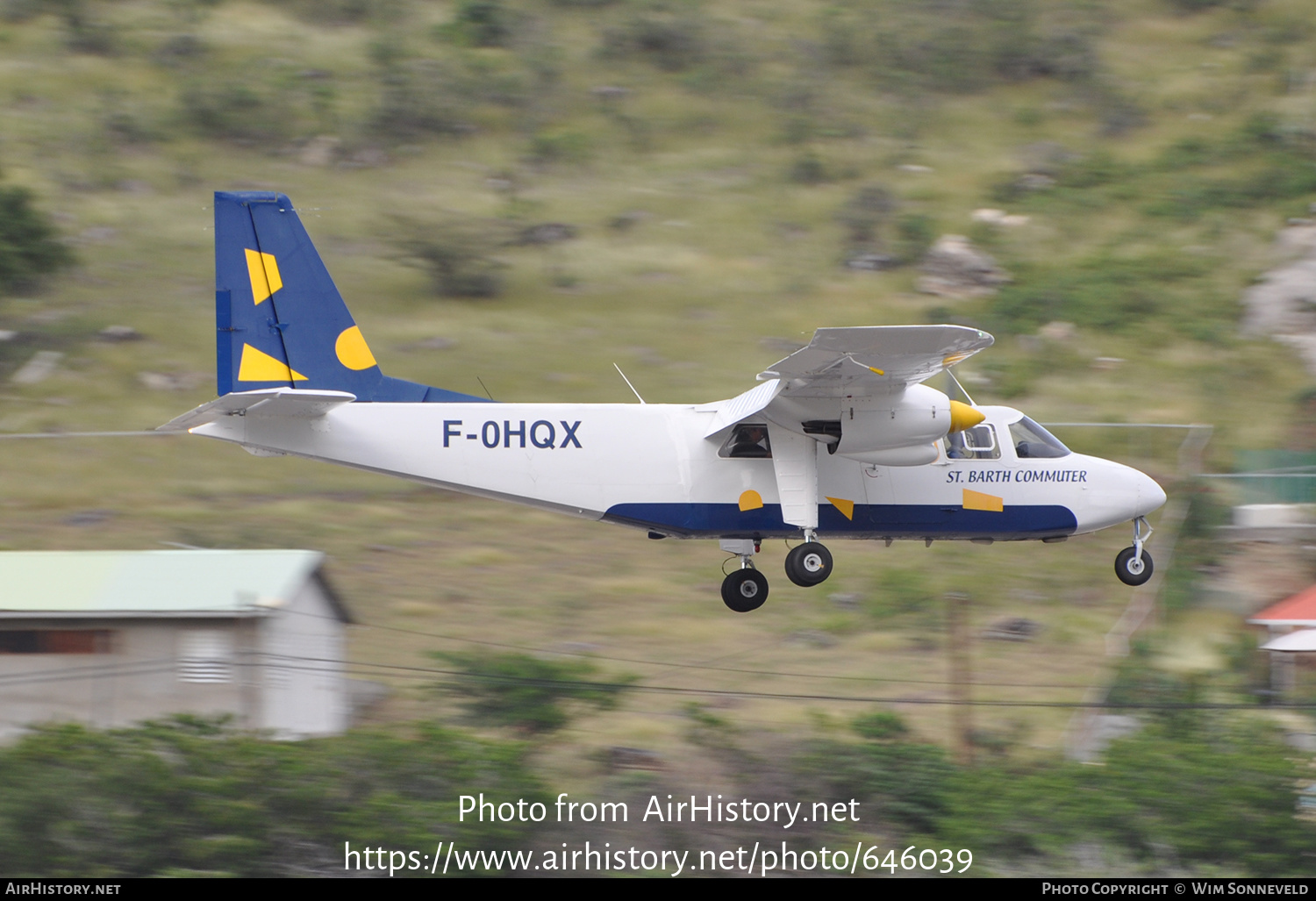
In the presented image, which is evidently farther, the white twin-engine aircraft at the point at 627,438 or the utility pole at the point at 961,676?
the utility pole at the point at 961,676

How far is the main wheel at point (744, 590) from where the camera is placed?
19.2 meters

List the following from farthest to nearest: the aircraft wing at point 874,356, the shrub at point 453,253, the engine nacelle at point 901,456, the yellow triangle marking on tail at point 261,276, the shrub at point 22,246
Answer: the shrub at point 453,253, the shrub at point 22,246, the yellow triangle marking on tail at point 261,276, the engine nacelle at point 901,456, the aircraft wing at point 874,356

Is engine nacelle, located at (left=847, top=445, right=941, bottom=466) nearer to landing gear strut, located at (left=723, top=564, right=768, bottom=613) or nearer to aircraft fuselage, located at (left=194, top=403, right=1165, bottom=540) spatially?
aircraft fuselage, located at (left=194, top=403, right=1165, bottom=540)

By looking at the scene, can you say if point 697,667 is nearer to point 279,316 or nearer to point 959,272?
point 279,316

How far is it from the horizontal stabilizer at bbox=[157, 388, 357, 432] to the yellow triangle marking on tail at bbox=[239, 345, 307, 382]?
356mm

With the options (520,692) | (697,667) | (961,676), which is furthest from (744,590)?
(961,676)

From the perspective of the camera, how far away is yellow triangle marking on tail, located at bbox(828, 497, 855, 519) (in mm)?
18266

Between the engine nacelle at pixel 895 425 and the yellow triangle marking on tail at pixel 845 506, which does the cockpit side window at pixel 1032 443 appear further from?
the yellow triangle marking on tail at pixel 845 506

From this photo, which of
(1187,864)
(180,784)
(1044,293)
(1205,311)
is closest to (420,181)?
(1044,293)

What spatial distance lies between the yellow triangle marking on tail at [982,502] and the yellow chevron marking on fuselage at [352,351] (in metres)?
8.14

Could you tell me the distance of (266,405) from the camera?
16938mm

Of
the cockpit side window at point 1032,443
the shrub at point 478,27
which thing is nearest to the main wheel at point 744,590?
the cockpit side window at point 1032,443

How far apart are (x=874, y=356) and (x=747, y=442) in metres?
2.42

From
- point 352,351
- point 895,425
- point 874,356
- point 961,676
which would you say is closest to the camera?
point 874,356
